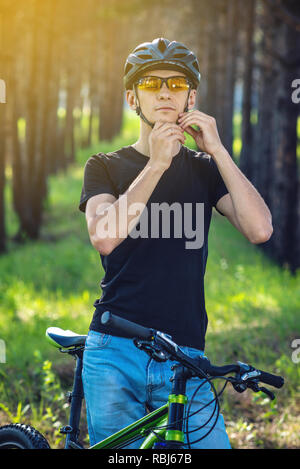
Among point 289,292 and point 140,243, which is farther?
point 289,292

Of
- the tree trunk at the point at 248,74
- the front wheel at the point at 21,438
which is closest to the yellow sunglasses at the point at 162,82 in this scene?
the front wheel at the point at 21,438

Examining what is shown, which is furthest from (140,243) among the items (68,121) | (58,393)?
(68,121)

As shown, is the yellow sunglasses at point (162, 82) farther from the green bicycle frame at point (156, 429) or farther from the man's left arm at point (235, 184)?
the green bicycle frame at point (156, 429)

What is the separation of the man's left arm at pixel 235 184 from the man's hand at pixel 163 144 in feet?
0.37

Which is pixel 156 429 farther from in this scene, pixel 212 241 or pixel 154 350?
pixel 212 241

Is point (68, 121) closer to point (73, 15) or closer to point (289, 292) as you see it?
point (73, 15)

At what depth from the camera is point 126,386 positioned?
10.1ft

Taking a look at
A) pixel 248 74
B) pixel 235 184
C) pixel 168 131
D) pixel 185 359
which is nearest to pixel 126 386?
pixel 185 359

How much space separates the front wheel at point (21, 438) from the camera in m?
3.36

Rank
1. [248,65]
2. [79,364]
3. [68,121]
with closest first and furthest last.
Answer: [79,364]
[248,65]
[68,121]

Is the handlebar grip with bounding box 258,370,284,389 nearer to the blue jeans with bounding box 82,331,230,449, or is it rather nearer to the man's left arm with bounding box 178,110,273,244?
the blue jeans with bounding box 82,331,230,449

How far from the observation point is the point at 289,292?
408 inches

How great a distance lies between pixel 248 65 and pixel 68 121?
64.5ft

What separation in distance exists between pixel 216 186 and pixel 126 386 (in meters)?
1.08
